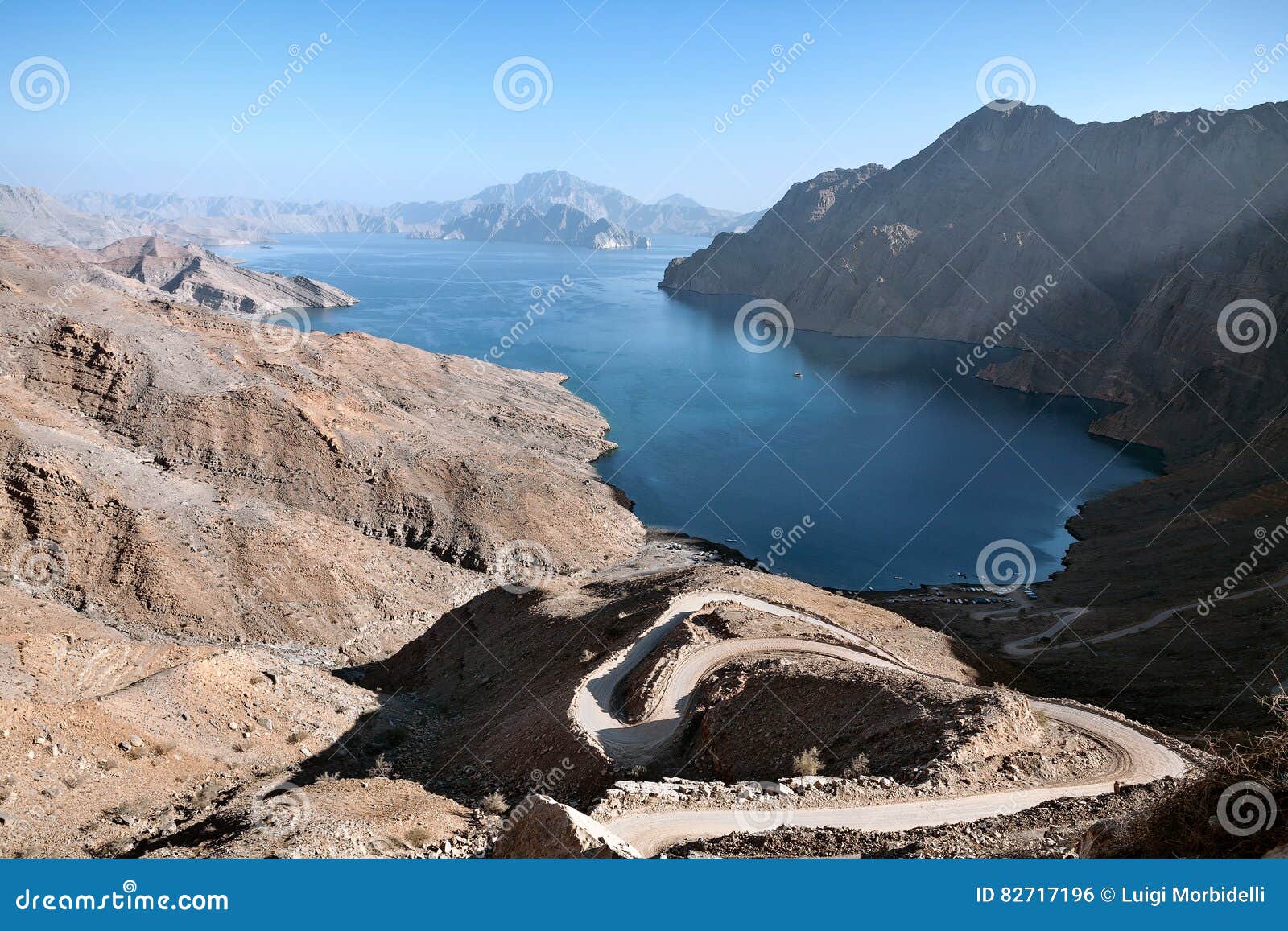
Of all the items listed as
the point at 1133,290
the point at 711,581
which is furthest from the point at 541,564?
the point at 1133,290

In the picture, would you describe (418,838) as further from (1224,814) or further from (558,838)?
(1224,814)

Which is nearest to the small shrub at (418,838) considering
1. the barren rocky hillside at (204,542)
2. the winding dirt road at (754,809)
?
the barren rocky hillside at (204,542)

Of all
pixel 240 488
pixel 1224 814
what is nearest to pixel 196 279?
A: pixel 240 488

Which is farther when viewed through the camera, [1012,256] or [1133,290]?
[1012,256]

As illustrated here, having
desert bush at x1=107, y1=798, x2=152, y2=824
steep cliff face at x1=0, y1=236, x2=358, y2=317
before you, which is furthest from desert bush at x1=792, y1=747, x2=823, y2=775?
steep cliff face at x1=0, y1=236, x2=358, y2=317

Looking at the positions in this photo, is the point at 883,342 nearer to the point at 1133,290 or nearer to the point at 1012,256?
the point at 1012,256

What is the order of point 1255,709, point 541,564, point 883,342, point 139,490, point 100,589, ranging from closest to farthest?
1. point 1255,709
2. point 100,589
3. point 139,490
4. point 541,564
5. point 883,342

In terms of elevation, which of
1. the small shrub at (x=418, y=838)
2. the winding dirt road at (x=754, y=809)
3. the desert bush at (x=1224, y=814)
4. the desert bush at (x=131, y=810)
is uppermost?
the desert bush at (x=1224, y=814)

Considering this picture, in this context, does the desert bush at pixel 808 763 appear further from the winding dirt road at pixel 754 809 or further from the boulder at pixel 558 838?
the boulder at pixel 558 838
